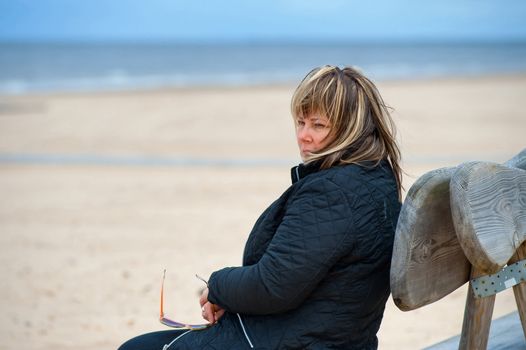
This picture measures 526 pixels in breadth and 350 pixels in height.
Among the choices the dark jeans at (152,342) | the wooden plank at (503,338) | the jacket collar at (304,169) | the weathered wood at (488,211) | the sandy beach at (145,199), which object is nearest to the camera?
the weathered wood at (488,211)

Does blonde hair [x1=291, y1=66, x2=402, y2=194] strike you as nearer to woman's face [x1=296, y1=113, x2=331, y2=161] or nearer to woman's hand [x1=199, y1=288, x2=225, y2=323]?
woman's face [x1=296, y1=113, x2=331, y2=161]

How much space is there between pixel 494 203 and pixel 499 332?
1.21 meters

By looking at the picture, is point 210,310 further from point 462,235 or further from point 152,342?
point 462,235

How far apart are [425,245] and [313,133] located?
0.50 m

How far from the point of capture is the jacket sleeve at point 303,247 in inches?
85.4

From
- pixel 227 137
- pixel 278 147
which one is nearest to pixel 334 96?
pixel 278 147

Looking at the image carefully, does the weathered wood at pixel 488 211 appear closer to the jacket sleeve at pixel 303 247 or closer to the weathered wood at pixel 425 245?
the weathered wood at pixel 425 245

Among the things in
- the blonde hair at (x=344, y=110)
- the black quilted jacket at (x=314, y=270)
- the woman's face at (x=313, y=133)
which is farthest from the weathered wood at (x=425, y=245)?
the woman's face at (x=313, y=133)

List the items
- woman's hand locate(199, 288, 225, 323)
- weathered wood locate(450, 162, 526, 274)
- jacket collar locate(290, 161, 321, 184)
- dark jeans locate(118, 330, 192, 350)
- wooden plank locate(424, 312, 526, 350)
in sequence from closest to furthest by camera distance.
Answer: weathered wood locate(450, 162, 526, 274) → jacket collar locate(290, 161, 321, 184) → woman's hand locate(199, 288, 225, 323) → dark jeans locate(118, 330, 192, 350) → wooden plank locate(424, 312, 526, 350)

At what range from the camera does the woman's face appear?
7.77 ft

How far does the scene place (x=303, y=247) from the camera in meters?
2.17

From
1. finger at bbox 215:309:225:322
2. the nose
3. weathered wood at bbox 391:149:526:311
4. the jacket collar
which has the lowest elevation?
finger at bbox 215:309:225:322

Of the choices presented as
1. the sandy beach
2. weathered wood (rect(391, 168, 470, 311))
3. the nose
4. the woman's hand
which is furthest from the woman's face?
the sandy beach

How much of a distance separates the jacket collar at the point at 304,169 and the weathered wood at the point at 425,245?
34 cm
